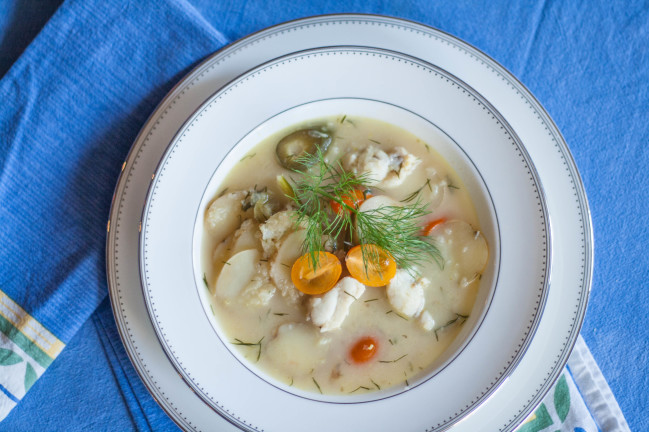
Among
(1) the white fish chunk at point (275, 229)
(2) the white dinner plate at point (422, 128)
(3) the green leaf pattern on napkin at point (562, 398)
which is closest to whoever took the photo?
(2) the white dinner plate at point (422, 128)

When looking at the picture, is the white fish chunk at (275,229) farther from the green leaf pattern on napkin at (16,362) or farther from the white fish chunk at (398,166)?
the green leaf pattern on napkin at (16,362)

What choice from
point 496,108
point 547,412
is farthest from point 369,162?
point 547,412

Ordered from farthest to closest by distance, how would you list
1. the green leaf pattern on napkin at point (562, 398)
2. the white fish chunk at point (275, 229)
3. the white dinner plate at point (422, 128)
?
1. the green leaf pattern on napkin at point (562, 398)
2. the white fish chunk at point (275, 229)
3. the white dinner plate at point (422, 128)

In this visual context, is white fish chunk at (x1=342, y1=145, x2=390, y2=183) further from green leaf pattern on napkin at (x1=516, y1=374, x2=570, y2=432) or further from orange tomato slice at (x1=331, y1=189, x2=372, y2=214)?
green leaf pattern on napkin at (x1=516, y1=374, x2=570, y2=432)

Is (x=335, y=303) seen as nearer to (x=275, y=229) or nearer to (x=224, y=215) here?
(x=275, y=229)

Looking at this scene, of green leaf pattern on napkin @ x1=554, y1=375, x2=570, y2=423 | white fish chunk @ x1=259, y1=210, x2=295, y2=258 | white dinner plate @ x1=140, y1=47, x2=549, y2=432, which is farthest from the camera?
green leaf pattern on napkin @ x1=554, y1=375, x2=570, y2=423

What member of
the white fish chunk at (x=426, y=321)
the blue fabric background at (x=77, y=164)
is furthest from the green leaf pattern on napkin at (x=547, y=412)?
the blue fabric background at (x=77, y=164)

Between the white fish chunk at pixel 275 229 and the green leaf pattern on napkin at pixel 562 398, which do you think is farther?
the green leaf pattern on napkin at pixel 562 398

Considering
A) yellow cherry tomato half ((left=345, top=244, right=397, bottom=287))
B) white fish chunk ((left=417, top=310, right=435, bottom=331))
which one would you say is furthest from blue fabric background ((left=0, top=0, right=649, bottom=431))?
white fish chunk ((left=417, top=310, right=435, bottom=331))
